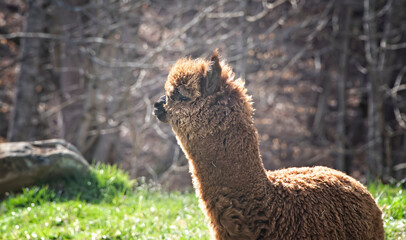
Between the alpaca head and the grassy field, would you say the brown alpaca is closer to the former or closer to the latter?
the alpaca head

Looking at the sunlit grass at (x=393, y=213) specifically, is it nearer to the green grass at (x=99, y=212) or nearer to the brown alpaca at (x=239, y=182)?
the brown alpaca at (x=239, y=182)

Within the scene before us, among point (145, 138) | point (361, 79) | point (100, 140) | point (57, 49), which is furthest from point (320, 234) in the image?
point (145, 138)

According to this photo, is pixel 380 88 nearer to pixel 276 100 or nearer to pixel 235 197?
pixel 276 100

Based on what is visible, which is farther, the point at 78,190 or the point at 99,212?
the point at 78,190

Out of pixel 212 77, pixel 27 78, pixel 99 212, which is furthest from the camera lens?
pixel 27 78

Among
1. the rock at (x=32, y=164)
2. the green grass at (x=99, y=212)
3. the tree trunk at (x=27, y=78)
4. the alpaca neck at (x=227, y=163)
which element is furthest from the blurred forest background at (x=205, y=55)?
the alpaca neck at (x=227, y=163)

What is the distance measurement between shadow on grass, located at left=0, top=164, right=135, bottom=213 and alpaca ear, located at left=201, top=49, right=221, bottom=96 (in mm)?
3189

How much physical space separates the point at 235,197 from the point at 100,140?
9481 millimetres

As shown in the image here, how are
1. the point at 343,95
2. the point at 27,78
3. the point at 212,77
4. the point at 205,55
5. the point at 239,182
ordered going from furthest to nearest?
the point at 343,95
the point at 205,55
the point at 27,78
the point at 212,77
the point at 239,182

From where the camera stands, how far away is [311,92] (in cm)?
1594

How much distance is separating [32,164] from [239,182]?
3992mm

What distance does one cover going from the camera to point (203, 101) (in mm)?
3500

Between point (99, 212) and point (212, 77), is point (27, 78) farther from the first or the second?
point (212, 77)

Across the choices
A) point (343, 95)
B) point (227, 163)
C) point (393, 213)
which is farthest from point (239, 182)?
point (343, 95)
